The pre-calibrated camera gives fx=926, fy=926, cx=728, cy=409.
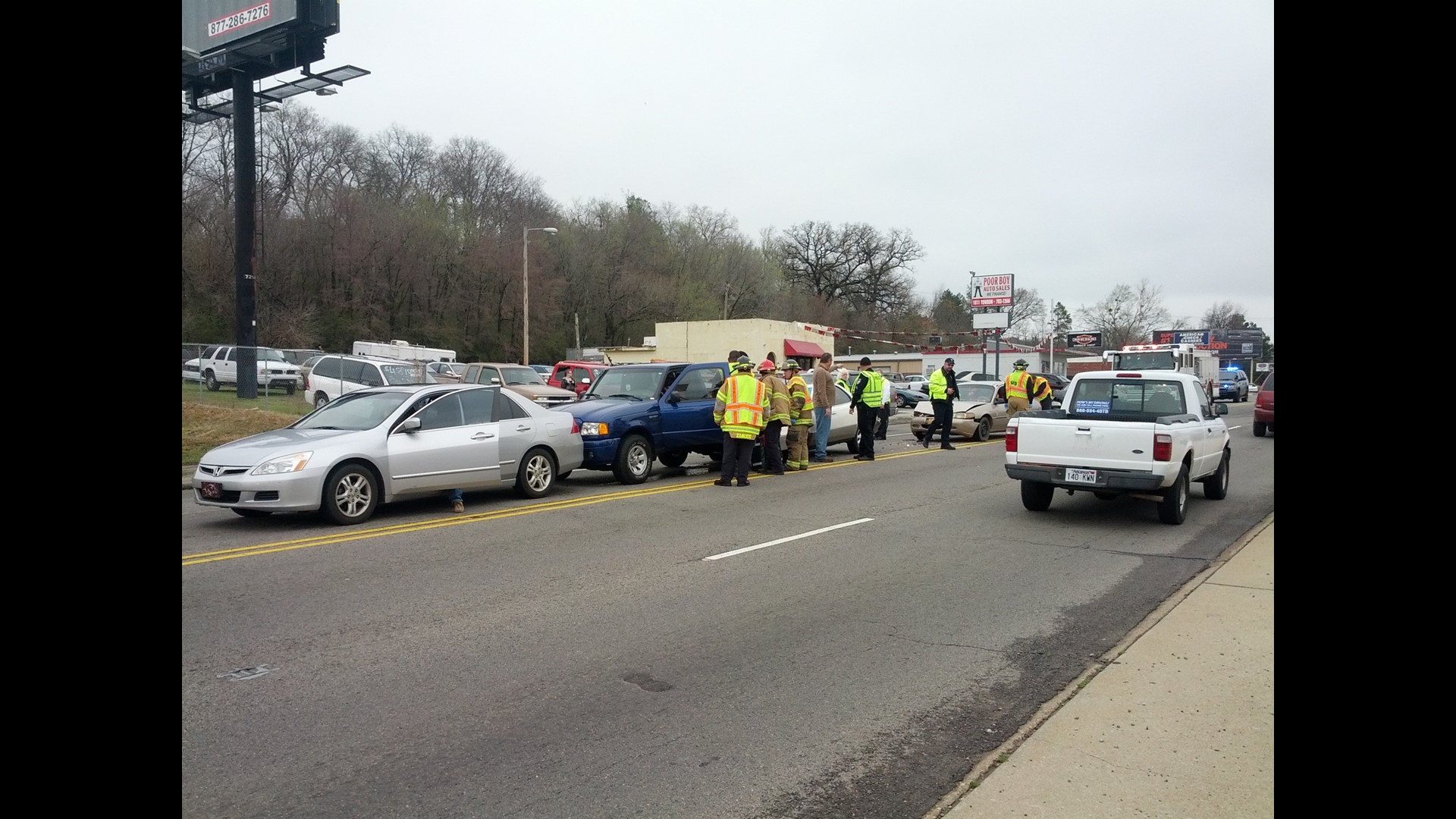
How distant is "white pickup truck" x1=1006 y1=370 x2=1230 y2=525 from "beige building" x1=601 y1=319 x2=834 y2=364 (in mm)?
41398

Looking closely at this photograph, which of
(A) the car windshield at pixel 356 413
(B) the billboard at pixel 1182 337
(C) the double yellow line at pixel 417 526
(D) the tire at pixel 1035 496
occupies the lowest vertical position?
(C) the double yellow line at pixel 417 526

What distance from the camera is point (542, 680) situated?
5.18 m

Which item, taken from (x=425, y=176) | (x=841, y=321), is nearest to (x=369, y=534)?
(x=425, y=176)

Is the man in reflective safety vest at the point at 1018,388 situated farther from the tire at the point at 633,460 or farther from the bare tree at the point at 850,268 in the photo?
the bare tree at the point at 850,268

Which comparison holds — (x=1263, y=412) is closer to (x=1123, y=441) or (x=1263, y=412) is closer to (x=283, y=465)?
(x=1123, y=441)

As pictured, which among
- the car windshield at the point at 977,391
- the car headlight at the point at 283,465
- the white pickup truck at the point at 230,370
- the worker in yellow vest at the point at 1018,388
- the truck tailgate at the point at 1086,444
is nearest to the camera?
the car headlight at the point at 283,465

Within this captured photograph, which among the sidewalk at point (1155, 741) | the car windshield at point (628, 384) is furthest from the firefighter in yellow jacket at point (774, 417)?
the sidewalk at point (1155, 741)

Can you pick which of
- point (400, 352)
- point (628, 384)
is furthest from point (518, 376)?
point (400, 352)

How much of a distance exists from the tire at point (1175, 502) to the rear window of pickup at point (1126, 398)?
95cm

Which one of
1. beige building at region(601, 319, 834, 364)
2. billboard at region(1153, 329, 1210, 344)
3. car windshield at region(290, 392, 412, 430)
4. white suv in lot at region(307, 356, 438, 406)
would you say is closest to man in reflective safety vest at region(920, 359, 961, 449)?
car windshield at region(290, 392, 412, 430)

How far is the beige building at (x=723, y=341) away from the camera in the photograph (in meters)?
54.5

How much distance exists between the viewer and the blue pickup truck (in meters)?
13.5

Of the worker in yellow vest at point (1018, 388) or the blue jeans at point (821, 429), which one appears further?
the worker in yellow vest at point (1018, 388)
